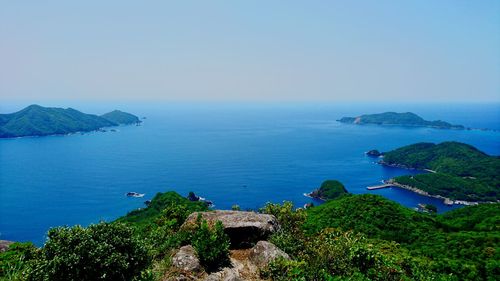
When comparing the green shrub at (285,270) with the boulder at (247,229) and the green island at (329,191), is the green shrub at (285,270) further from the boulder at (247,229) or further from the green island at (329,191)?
the green island at (329,191)

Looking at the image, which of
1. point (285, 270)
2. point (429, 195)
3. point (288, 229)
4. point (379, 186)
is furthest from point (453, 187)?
point (285, 270)

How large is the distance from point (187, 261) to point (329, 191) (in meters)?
116

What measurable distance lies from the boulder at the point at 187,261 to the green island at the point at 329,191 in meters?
112

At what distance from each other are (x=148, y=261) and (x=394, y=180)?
503ft

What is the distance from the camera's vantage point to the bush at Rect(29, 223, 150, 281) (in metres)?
11.4

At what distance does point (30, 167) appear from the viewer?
171 m

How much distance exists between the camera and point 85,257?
11.6 meters

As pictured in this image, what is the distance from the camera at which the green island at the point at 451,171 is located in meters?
129

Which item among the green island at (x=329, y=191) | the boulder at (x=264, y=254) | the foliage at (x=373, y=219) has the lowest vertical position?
the green island at (x=329, y=191)

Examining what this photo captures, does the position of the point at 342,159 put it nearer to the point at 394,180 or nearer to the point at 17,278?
the point at 394,180

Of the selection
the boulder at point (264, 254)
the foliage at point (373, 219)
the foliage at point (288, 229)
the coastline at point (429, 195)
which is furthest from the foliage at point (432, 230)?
the coastline at point (429, 195)

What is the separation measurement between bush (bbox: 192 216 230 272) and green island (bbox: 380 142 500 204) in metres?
139

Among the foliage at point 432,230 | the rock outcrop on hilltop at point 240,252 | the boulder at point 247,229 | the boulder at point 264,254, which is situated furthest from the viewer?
the foliage at point 432,230

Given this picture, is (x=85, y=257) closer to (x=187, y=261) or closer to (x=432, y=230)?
(x=187, y=261)
